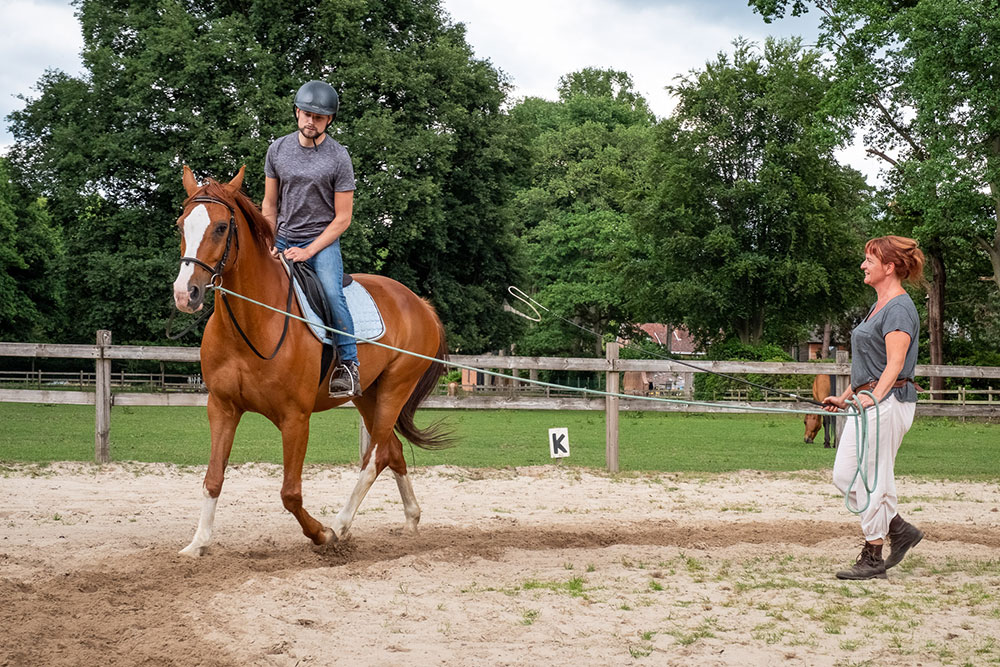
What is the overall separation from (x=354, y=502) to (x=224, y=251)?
2.13 meters

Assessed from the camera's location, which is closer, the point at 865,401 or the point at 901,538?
the point at 865,401

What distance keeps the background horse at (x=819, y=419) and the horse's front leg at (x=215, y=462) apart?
13.3m

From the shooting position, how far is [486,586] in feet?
18.7

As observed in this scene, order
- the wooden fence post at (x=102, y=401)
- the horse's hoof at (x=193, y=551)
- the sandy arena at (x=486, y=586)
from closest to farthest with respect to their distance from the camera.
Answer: the sandy arena at (x=486, y=586), the horse's hoof at (x=193, y=551), the wooden fence post at (x=102, y=401)

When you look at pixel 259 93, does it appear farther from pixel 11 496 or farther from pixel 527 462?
pixel 11 496

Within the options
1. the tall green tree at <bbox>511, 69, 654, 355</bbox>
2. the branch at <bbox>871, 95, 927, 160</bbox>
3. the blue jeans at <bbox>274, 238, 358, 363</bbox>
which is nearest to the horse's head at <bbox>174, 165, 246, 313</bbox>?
the blue jeans at <bbox>274, 238, 358, 363</bbox>

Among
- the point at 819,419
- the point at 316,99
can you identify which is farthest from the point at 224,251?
the point at 819,419

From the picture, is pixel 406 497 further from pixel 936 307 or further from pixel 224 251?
pixel 936 307

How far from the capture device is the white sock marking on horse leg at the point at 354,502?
7.04 meters

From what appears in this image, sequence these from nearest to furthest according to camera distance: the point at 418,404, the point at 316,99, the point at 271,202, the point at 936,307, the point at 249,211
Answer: the point at 249,211, the point at 316,99, the point at 271,202, the point at 418,404, the point at 936,307

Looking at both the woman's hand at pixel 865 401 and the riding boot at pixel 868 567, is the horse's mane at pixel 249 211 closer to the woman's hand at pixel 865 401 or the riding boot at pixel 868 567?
the woman's hand at pixel 865 401

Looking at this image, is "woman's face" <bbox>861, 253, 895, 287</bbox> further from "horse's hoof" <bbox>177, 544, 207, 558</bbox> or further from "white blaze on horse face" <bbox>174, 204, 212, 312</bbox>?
"horse's hoof" <bbox>177, 544, 207, 558</bbox>

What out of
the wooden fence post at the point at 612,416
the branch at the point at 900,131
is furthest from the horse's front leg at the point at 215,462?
the branch at the point at 900,131

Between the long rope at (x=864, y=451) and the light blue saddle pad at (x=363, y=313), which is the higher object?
the light blue saddle pad at (x=363, y=313)
